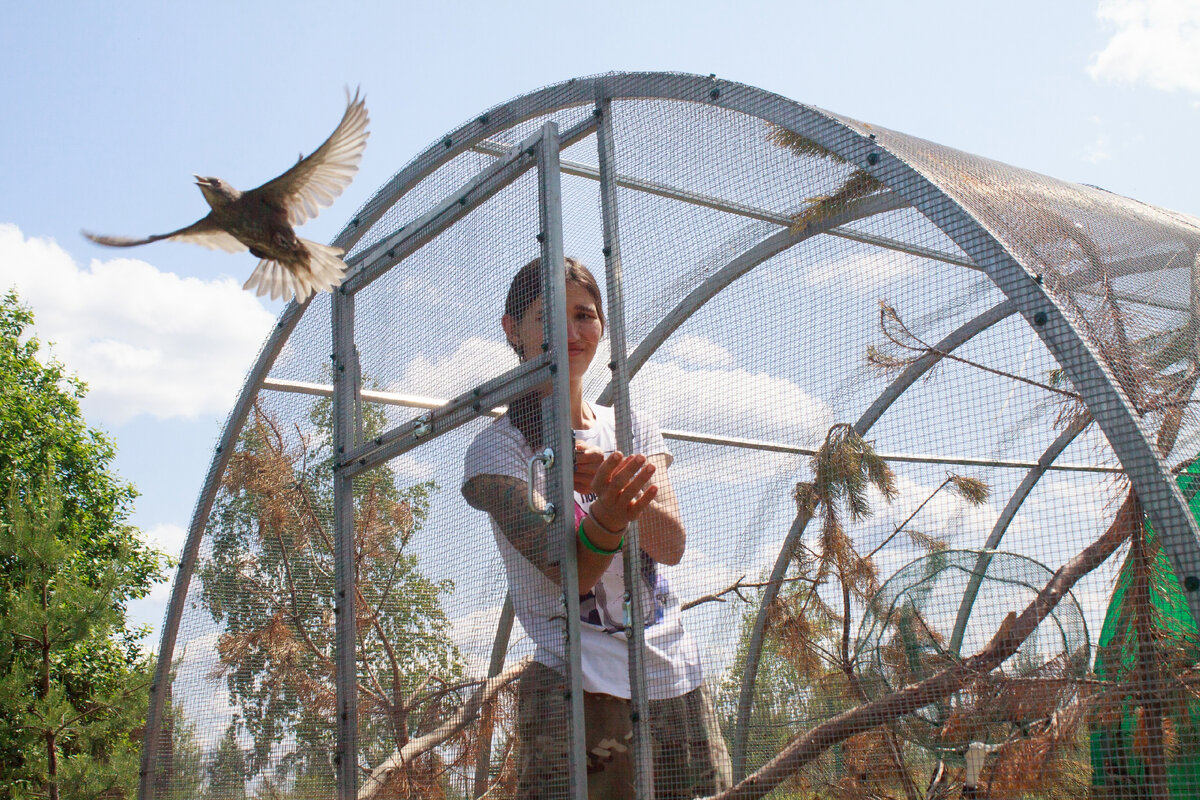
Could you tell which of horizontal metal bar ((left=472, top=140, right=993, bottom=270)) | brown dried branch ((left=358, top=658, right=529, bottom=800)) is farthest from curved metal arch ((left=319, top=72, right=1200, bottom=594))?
brown dried branch ((left=358, top=658, right=529, bottom=800))

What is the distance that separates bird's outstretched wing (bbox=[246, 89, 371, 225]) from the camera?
9.49 ft

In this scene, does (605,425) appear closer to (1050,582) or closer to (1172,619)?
(1050,582)

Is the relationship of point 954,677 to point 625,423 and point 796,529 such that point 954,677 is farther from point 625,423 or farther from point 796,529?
point 625,423

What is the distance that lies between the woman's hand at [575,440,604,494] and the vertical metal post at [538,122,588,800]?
0.09ft

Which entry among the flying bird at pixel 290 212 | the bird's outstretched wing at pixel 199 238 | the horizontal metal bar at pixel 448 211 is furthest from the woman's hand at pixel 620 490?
the bird's outstretched wing at pixel 199 238

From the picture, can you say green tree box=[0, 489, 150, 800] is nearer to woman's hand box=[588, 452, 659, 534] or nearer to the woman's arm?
the woman's arm

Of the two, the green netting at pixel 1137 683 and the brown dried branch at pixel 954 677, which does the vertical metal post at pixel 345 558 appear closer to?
the brown dried branch at pixel 954 677

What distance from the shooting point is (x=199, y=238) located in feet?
10.3

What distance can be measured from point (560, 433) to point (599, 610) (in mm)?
413

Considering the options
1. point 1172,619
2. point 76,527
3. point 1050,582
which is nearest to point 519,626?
point 1050,582

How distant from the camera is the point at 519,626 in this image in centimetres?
245

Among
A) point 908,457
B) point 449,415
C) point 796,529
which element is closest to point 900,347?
→ point 908,457

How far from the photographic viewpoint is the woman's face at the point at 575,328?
2.45 metres

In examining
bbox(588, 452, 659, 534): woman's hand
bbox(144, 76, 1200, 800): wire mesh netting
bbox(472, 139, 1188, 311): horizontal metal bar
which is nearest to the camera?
bbox(144, 76, 1200, 800): wire mesh netting
